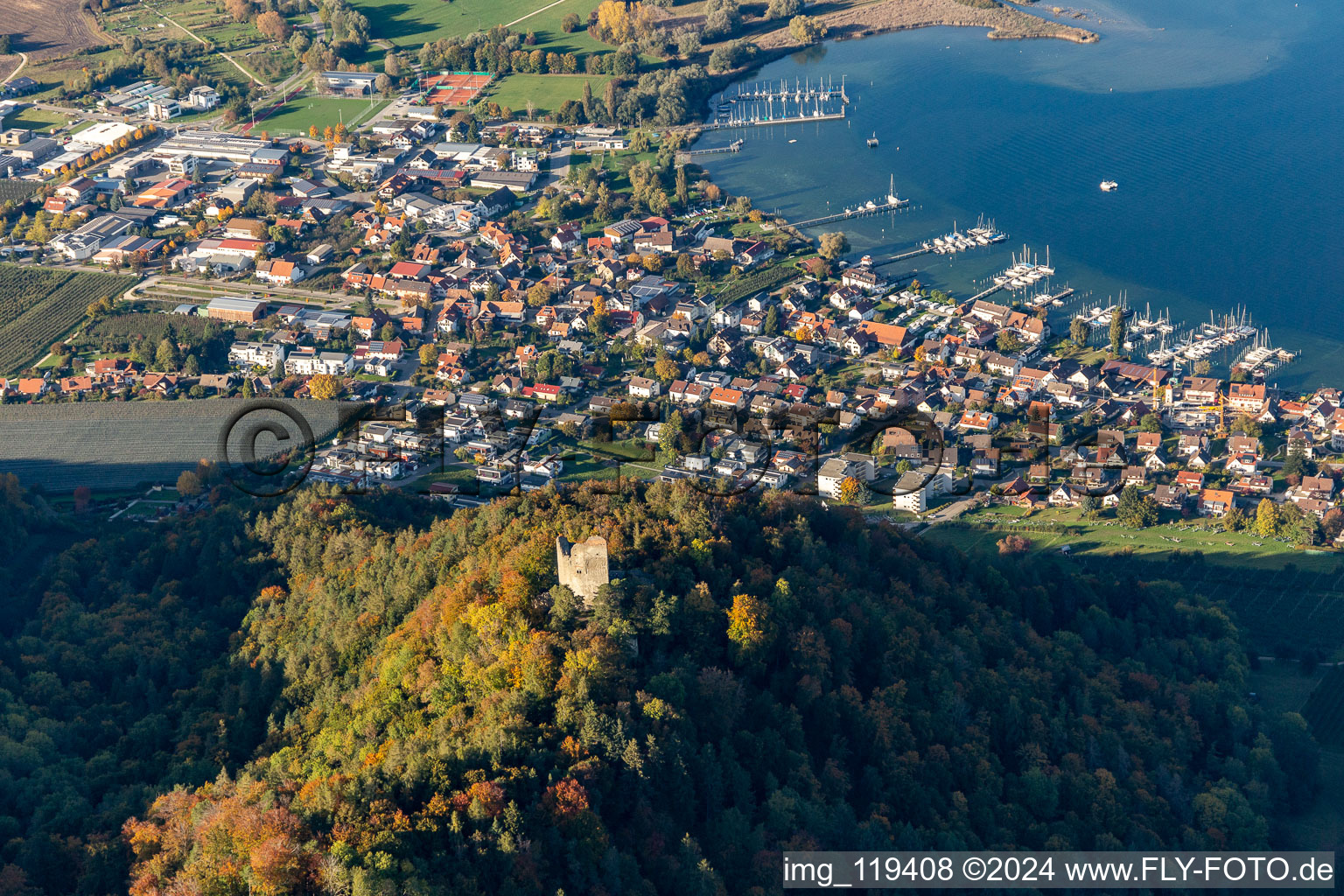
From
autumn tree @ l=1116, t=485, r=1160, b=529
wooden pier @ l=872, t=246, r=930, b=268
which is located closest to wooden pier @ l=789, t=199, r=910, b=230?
wooden pier @ l=872, t=246, r=930, b=268

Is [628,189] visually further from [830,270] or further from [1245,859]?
[1245,859]

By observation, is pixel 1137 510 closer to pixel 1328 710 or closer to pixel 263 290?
pixel 1328 710

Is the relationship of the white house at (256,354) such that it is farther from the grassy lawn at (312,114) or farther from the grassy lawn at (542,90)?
the grassy lawn at (542,90)

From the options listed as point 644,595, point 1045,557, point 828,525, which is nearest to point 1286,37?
point 1045,557

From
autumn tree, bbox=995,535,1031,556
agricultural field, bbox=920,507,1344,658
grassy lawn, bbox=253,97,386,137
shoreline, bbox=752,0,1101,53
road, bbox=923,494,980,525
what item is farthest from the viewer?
shoreline, bbox=752,0,1101,53

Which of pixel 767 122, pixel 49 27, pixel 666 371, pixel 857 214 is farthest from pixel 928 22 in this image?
pixel 49 27

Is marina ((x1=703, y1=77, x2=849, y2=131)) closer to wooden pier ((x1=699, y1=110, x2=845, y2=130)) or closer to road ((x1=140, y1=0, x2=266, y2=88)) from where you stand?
wooden pier ((x1=699, y1=110, x2=845, y2=130))
